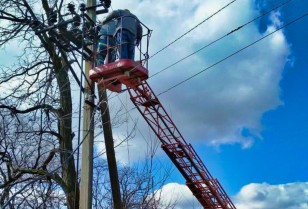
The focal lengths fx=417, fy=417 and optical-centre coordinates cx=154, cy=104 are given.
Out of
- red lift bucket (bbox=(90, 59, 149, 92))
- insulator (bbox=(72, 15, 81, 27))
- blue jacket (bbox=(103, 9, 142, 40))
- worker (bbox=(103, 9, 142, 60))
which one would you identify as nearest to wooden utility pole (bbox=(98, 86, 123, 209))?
red lift bucket (bbox=(90, 59, 149, 92))

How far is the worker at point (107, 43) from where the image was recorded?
7.66m

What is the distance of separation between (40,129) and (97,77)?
2.90 metres

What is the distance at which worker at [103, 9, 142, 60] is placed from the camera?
7.86m

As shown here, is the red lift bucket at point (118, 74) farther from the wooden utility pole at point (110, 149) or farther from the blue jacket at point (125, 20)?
the blue jacket at point (125, 20)

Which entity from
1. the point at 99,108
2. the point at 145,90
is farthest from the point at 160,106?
the point at 99,108

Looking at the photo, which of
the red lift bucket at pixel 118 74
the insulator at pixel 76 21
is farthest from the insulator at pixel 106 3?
the red lift bucket at pixel 118 74

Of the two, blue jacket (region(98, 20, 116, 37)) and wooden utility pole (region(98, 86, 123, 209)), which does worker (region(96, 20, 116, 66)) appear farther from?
wooden utility pole (region(98, 86, 123, 209))

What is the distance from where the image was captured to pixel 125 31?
8.02m

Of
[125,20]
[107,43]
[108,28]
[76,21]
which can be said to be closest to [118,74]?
[107,43]

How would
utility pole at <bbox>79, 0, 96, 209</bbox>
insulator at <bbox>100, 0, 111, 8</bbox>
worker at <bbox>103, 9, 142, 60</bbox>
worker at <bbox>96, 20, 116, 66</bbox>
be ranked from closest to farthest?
utility pole at <bbox>79, 0, 96, 209</bbox>, insulator at <bbox>100, 0, 111, 8</bbox>, worker at <bbox>96, 20, 116, 66</bbox>, worker at <bbox>103, 9, 142, 60</bbox>

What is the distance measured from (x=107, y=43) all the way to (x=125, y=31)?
52cm

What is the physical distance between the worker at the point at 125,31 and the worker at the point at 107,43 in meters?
0.10

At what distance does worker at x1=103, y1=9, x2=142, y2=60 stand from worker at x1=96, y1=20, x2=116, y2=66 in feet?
0.33

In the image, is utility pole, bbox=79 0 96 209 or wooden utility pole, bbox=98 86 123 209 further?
wooden utility pole, bbox=98 86 123 209
